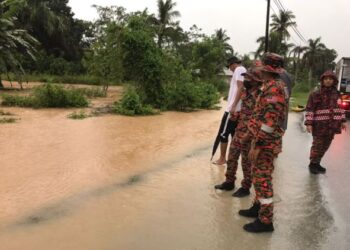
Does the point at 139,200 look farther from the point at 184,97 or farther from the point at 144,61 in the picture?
the point at 184,97

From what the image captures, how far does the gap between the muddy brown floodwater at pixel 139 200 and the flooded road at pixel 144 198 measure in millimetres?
12

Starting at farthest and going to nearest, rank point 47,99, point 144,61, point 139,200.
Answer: point 144,61
point 47,99
point 139,200

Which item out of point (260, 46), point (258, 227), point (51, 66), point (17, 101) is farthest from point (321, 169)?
point (260, 46)

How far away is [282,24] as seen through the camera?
5178 cm

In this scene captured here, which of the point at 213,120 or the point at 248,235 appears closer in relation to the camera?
the point at 248,235

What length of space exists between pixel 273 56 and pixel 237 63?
2102 mm

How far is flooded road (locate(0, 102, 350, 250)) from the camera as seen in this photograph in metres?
4.52

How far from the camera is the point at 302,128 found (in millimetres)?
14602

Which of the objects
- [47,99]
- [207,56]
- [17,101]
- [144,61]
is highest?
[207,56]

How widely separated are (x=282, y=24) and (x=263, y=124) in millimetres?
50001

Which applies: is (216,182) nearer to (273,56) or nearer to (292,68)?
(273,56)

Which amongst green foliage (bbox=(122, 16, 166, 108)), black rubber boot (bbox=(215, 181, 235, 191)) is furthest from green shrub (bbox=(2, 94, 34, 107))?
black rubber boot (bbox=(215, 181, 235, 191))

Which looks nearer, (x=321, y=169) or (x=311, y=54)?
(x=321, y=169)

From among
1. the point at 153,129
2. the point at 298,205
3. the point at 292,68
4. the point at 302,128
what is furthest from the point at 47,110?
the point at 292,68
